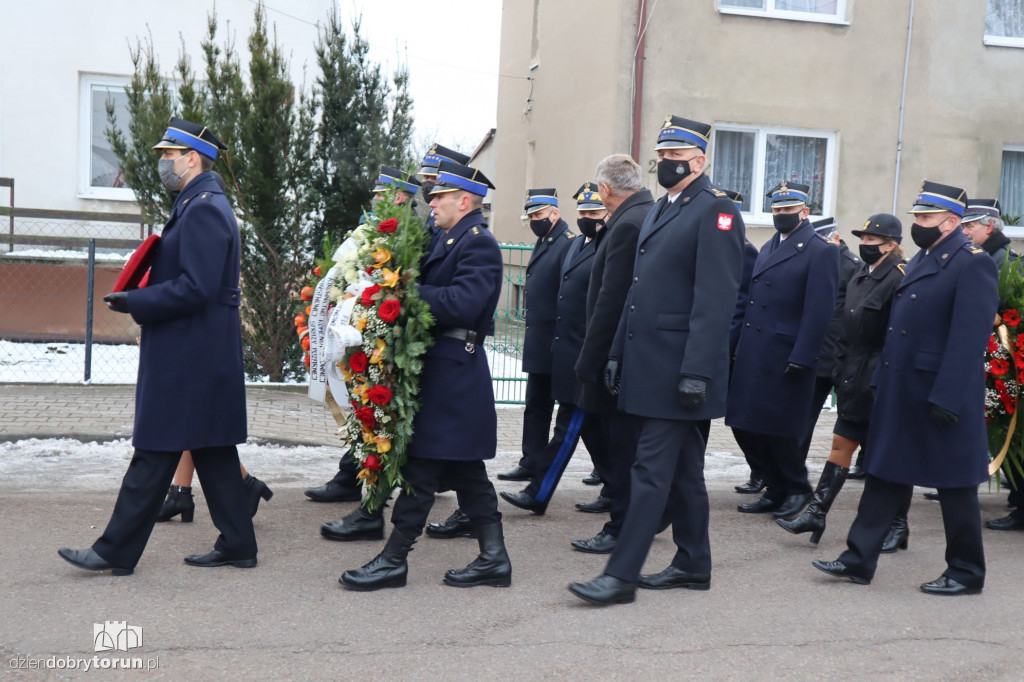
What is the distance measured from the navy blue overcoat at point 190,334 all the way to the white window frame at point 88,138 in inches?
325

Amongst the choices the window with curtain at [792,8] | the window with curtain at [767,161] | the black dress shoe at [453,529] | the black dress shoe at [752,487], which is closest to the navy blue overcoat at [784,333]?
the black dress shoe at [752,487]

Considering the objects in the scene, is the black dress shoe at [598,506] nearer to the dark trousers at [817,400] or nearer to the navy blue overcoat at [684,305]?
the dark trousers at [817,400]

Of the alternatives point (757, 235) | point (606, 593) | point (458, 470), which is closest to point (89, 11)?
point (757, 235)

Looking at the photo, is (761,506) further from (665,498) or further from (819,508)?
(665,498)

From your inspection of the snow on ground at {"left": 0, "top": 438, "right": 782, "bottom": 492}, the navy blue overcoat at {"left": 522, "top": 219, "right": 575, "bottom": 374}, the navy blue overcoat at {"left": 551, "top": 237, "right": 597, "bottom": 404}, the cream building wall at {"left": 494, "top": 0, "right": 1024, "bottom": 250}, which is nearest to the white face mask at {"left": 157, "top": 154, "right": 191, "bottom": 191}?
the navy blue overcoat at {"left": 551, "top": 237, "right": 597, "bottom": 404}

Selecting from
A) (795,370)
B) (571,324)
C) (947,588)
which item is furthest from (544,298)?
(947,588)

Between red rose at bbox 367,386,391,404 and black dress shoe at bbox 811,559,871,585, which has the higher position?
red rose at bbox 367,386,391,404

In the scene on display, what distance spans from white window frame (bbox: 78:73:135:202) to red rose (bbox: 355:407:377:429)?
8.84 meters

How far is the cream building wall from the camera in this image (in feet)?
46.1

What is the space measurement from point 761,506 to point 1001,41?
35.7 feet

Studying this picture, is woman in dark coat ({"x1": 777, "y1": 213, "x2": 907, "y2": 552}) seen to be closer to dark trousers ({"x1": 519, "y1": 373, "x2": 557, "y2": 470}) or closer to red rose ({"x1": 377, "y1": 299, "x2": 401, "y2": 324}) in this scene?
dark trousers ({"x1": 519, "y1": 373, "x2": 557, "y2": 470})

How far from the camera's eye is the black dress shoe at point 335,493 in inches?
262

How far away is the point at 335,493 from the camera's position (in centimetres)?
666

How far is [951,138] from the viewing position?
577 inches
